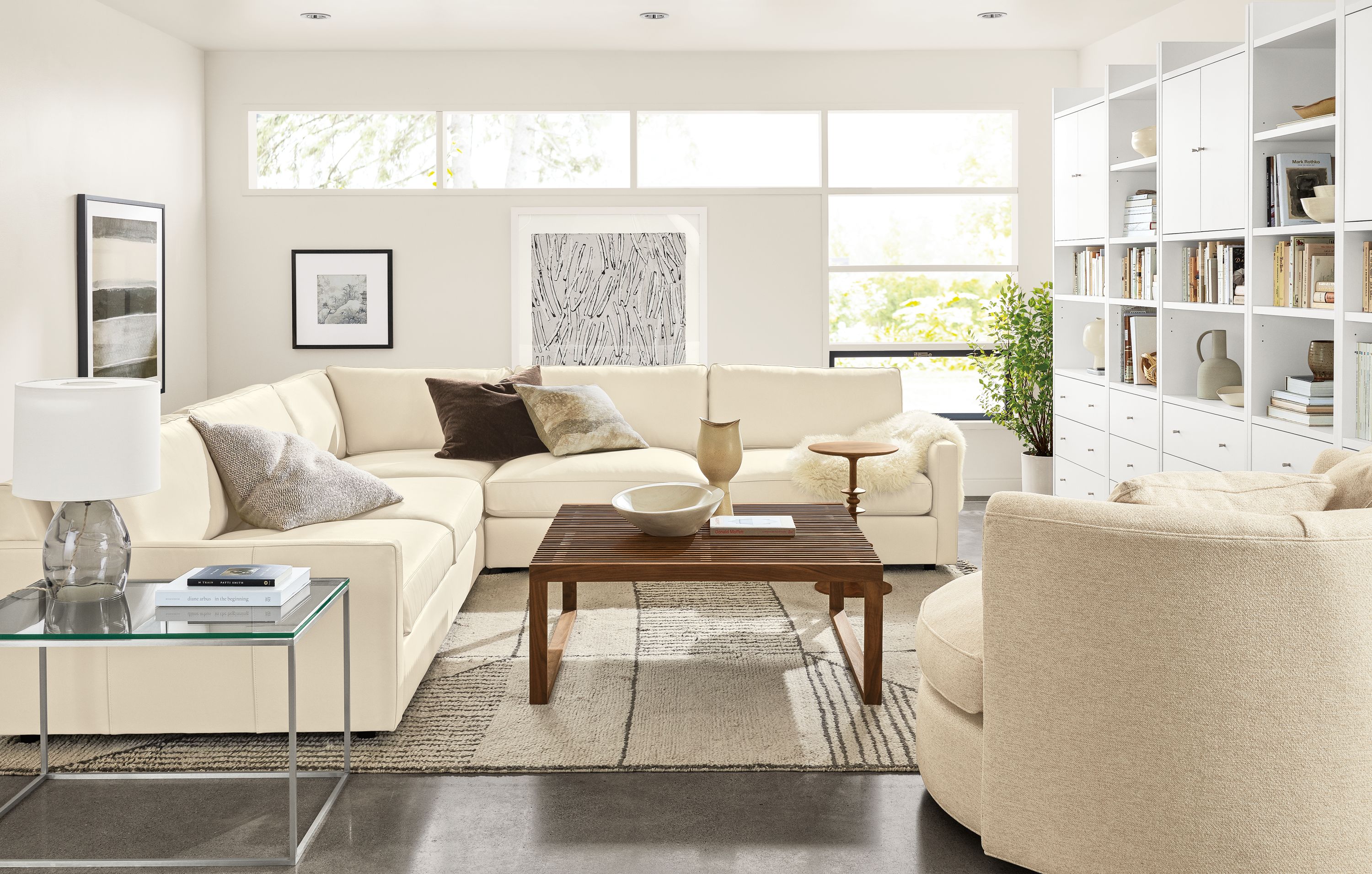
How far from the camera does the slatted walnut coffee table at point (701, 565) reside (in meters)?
3.08

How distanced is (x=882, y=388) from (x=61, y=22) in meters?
3.97

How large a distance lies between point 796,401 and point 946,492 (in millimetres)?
955

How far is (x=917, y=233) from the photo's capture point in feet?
22.3

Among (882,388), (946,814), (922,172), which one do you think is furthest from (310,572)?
(922,172)

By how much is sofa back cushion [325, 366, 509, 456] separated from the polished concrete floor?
267cm

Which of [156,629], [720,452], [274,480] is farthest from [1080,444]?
[156,629]

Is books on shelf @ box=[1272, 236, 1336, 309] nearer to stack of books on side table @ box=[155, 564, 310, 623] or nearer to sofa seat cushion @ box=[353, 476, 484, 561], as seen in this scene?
sofa seat cushion @ box=[353, 476, 484, 561]

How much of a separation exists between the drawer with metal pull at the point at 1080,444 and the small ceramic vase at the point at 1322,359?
1.49 meters

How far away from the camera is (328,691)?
2.85 m

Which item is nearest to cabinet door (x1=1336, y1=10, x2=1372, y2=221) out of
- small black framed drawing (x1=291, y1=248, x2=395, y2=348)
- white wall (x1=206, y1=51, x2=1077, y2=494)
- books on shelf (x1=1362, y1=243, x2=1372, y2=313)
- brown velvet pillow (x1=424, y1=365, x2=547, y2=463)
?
books on shelf (x1=1362, y1=243, x2=1372, y2=313)

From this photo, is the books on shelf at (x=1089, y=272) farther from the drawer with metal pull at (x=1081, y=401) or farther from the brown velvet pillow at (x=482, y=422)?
the brown velvet pillow at (x=482, y=422)

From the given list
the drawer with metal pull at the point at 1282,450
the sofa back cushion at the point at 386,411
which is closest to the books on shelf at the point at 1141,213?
the drawer with metal pull at the point at 1282,450

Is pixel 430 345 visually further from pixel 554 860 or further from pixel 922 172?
pixel 554 860

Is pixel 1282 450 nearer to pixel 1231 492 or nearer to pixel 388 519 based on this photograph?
pixel 1231 492
